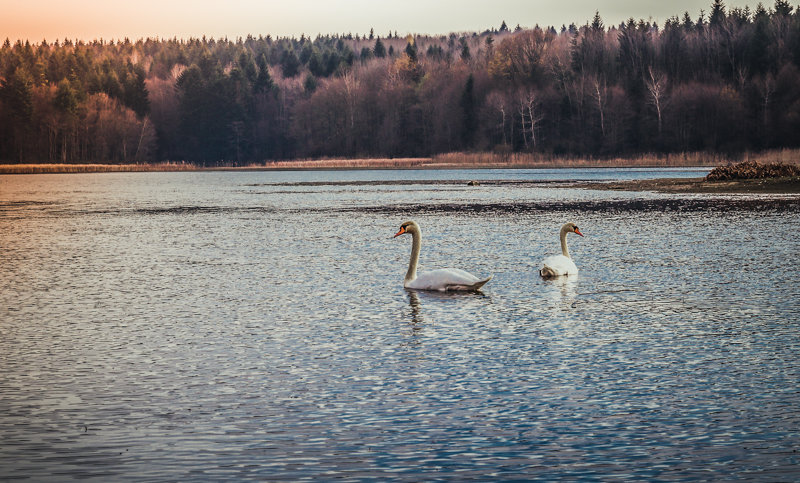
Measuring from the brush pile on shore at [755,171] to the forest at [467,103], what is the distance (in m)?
56.5

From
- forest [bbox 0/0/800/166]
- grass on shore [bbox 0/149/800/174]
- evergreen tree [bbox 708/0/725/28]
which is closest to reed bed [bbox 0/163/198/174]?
grass on shore [bbox 0/149/800/174]

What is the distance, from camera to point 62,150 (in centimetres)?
15938

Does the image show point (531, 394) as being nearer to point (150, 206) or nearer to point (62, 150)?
point (150, 206)

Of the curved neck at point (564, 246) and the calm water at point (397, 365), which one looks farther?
the curved neck at point (564, 246)

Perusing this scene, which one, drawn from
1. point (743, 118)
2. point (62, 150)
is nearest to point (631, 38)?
point (743, 118)

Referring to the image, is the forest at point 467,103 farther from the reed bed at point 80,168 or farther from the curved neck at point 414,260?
the curved neck at point 414,260

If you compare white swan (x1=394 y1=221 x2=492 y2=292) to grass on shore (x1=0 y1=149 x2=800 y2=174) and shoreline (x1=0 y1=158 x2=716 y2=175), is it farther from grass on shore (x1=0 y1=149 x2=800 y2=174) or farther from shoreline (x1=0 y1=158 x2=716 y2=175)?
shoreline (x1=0 y1=158 x2=716 y2=175)

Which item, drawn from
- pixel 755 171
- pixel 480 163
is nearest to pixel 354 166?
pixel 480 163

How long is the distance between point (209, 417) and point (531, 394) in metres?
3.47

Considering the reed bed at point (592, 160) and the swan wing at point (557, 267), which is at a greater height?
the reed bed at point (592, 160)

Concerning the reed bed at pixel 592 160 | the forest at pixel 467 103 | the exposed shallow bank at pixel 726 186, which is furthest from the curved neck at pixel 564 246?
the forest at pixel 467 103

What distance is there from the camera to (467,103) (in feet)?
500

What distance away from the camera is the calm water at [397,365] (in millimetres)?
8742

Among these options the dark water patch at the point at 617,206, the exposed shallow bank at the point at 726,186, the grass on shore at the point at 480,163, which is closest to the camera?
the dark water patch at the point at 617,206
